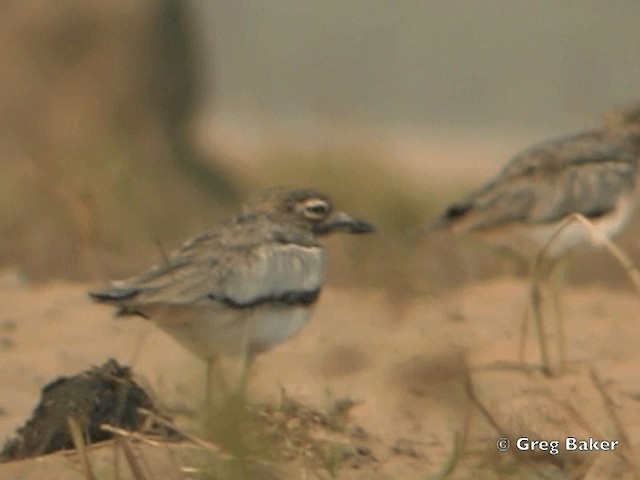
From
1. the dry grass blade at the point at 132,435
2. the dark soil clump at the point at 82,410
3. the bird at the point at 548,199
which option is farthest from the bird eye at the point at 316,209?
the dry grass blade at the point at 132,435

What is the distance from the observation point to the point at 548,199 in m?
10.0

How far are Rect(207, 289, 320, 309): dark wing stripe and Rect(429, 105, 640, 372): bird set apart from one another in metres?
2.52

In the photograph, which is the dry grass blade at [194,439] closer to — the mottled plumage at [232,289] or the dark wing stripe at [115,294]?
the dark wing stripe at [115,294]

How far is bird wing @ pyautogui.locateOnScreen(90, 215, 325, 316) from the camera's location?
6.89 metres

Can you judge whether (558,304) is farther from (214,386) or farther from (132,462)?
(132,462)

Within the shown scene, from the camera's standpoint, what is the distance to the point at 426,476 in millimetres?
6559

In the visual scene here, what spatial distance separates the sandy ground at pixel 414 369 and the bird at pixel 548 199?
1.11 ft

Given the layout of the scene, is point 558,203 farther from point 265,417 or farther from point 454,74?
point 454,74

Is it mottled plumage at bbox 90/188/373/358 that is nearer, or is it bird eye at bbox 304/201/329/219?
mottled plumage at bbox 90/188/373/358

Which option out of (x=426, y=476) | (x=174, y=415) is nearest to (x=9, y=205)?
(x=174, y=415)

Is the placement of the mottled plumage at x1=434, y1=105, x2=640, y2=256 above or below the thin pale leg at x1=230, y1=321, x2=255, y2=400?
above

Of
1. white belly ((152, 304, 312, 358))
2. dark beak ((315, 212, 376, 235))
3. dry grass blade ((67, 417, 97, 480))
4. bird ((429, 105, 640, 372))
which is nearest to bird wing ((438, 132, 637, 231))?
bird ((429, 105, 640, 372))

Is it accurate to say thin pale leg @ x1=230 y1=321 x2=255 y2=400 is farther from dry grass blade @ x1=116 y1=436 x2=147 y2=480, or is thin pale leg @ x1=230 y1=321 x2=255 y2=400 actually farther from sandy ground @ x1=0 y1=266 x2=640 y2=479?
dry grass blade @ x1=116 y1=436 x2=147 y2=480

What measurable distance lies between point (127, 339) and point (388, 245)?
7.81 feet
